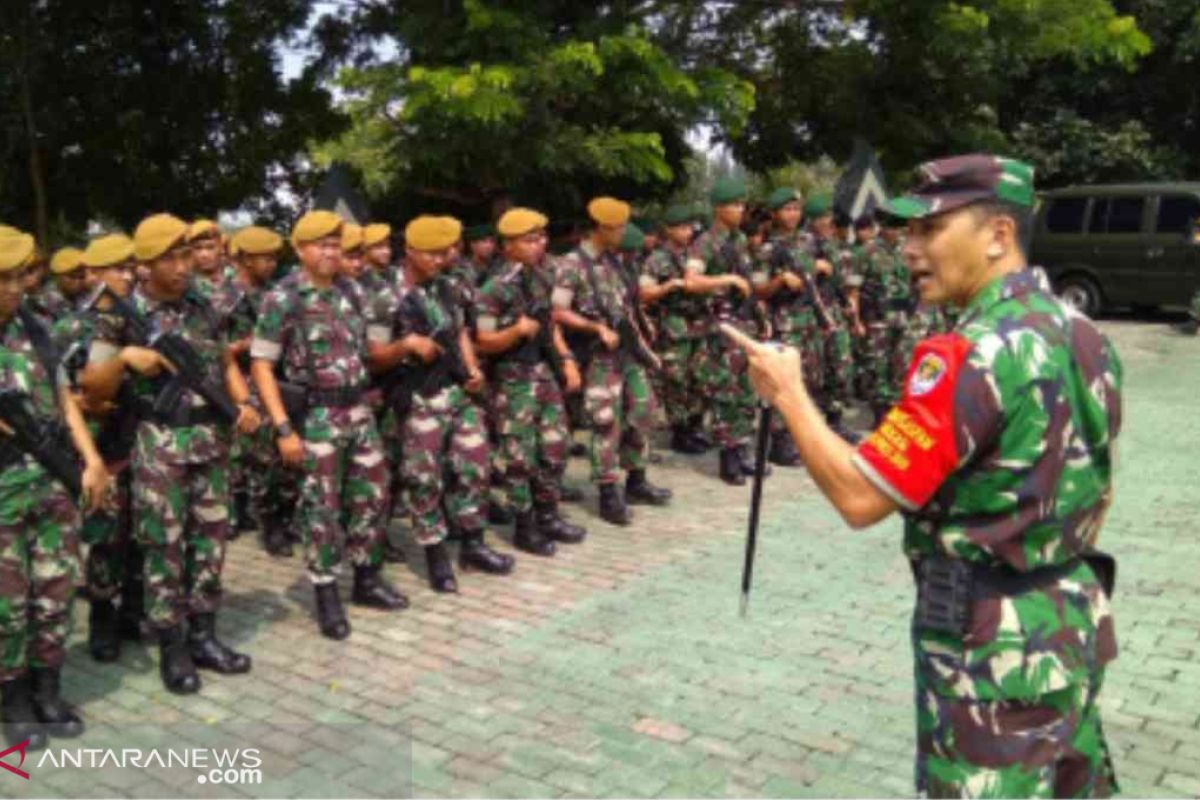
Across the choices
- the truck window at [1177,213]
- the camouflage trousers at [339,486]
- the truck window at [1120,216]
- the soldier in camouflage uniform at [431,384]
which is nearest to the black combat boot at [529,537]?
the soldier in camouflage uniform at [431,384]

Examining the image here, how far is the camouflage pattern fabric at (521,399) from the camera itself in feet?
19.7

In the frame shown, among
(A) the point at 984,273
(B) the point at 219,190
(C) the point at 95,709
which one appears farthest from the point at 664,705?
(B) the point at 219,190

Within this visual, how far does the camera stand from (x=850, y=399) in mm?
10672

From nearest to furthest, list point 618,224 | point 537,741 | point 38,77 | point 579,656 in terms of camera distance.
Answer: point 537,741 → point 579,656 → point 618,224 → point 38,77

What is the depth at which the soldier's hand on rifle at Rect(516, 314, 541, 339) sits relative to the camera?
5906mm

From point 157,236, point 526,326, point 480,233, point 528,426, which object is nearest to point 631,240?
point 480,233

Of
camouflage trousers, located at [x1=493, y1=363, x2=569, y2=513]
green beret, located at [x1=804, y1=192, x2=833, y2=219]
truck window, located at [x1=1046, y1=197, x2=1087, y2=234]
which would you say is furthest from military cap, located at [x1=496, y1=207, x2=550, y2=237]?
truck window, located at [x1=1046, y1=197, x2=1087, y2=234]

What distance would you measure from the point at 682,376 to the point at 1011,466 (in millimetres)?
6354

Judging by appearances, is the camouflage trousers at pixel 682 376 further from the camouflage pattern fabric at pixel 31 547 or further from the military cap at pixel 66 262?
the camouflage pattern fabric at pixel 31 547

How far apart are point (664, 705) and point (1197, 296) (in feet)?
45.2

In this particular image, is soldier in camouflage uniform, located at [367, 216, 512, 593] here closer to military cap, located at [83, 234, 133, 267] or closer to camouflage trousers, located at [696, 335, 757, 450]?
military cap, located at [83, 234, 133, 267]

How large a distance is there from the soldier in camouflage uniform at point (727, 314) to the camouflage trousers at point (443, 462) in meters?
2.50

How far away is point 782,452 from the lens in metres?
8.23

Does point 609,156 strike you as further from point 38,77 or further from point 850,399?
point 38,77
